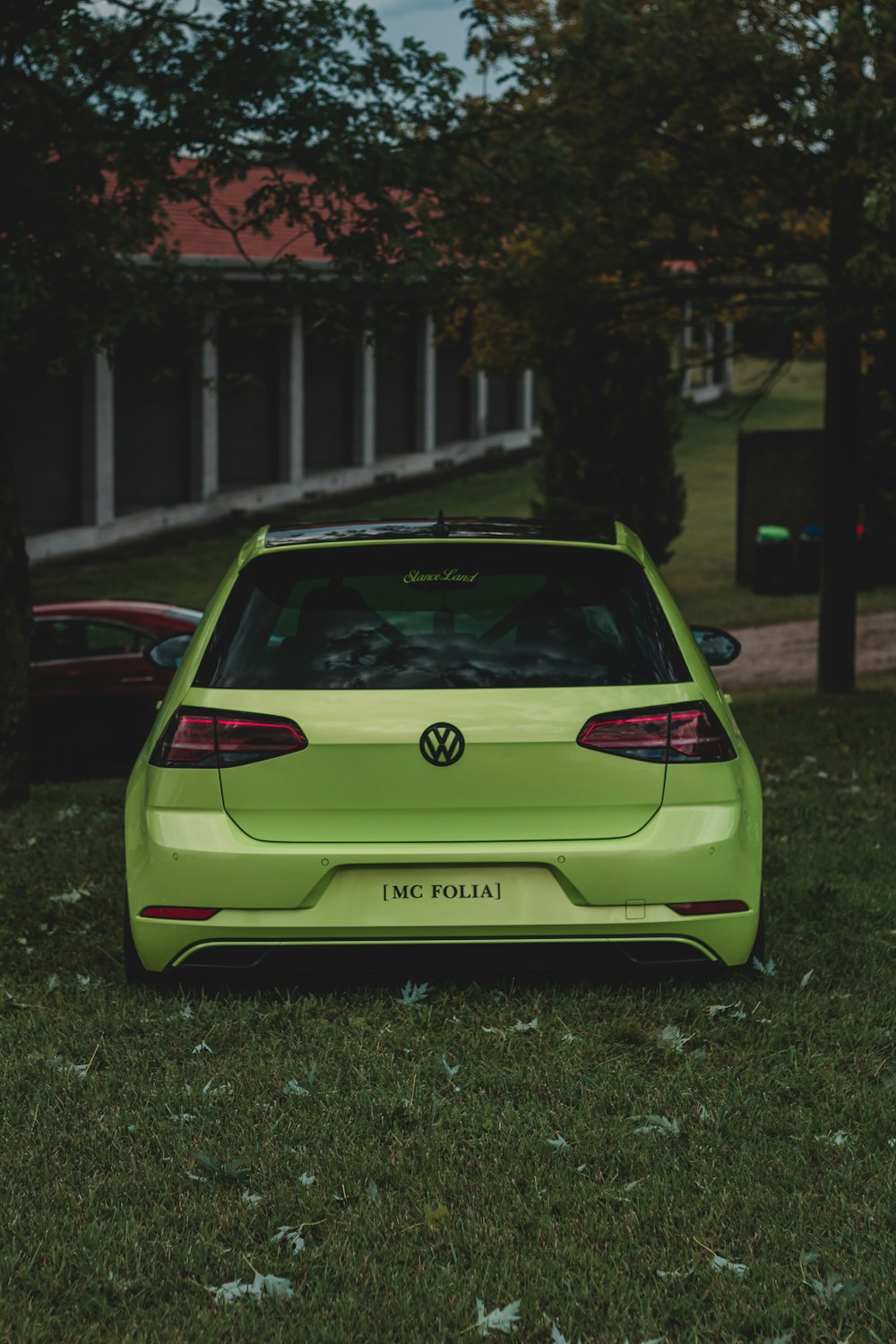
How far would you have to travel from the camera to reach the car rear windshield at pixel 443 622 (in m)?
5.07

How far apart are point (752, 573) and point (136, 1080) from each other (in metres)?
23.8

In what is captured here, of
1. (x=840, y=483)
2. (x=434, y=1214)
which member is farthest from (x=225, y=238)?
(x=434, y=1214)

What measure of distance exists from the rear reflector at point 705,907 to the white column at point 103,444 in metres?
25.4

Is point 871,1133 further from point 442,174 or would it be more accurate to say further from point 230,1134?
point 442,174

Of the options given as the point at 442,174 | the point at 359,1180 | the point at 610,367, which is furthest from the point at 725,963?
the point at 610,367

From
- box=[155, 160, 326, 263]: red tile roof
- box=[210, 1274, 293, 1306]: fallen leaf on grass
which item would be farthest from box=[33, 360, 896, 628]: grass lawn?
box=[210, 1274, 293, 1306]: fallen leaf on grass

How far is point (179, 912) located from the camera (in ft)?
16.6

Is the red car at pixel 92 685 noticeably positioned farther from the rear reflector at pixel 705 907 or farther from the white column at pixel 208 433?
the white column at pixel 208 433

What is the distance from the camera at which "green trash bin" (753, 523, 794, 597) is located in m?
26.7

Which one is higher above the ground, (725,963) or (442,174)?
(442,174)

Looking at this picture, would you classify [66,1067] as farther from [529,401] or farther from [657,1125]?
[529,401]

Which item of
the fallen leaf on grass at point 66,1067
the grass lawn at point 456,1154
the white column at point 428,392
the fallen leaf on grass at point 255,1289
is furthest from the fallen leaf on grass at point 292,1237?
the white column at point 428,392

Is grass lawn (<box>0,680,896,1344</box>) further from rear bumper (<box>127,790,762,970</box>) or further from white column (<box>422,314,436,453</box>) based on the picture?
white column (<box>422,314,436,453</box>)

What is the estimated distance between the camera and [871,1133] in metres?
4.21
